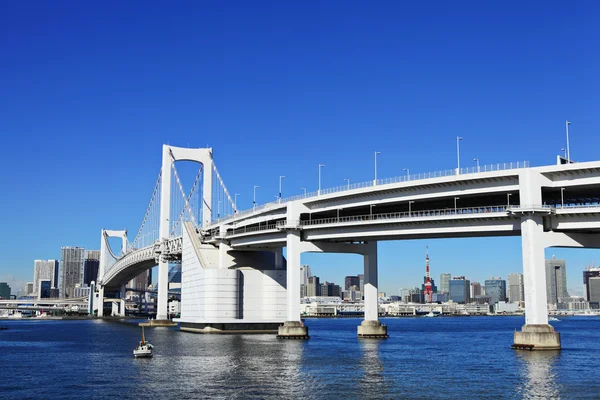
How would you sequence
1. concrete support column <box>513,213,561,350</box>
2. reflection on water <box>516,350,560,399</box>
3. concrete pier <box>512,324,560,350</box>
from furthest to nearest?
concrete support column <box>513,213,561,350</box> < concrete pier <box>512,324,560,350</box> < reflection on water <box>516,350,560,399</box>

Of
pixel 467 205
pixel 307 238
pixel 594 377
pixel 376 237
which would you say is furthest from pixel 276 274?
pixel 594 377

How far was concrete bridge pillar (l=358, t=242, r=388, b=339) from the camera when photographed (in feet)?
317

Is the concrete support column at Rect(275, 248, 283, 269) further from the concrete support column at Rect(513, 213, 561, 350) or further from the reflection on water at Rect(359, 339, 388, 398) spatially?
the concrete support column at Rect(513, 213, 561, 350)

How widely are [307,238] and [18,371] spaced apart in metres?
42.9

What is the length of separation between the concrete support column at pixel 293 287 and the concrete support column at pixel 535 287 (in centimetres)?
3308

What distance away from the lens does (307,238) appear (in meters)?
96.1

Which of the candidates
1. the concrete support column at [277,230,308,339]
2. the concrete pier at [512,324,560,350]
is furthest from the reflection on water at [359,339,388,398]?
the concrete pier at [512,324,560,350]

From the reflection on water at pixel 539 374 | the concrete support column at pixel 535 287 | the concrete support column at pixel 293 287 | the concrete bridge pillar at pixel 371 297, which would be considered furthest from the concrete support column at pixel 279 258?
the concrete support column at pixel 535 287

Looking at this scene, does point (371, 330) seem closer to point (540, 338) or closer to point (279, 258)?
point (279, 258)

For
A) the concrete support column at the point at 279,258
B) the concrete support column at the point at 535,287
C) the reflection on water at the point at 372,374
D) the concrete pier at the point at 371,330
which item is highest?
the concrete support column at the point at 279,258

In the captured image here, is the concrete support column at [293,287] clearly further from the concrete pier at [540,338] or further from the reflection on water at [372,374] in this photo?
the concrete pier at [540,338]

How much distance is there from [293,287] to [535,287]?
35.0 m

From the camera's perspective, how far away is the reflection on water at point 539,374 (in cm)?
4659

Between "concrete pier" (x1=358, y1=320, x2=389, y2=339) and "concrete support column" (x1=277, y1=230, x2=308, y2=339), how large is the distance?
895 cm
